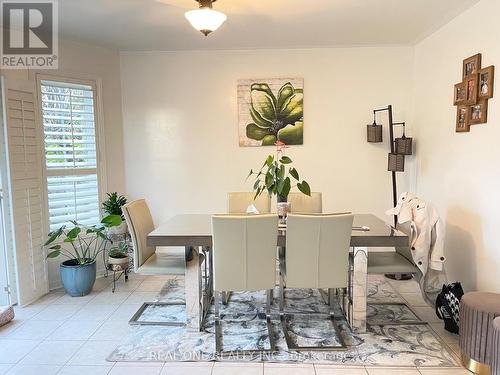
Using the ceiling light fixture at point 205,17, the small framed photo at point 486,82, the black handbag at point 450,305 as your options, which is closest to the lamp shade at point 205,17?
the ceiling light fixture at point 205,17

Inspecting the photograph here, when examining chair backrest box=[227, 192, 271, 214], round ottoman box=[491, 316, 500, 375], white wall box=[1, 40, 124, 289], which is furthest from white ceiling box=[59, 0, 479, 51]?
round ottoman box=[491, 316, 500, 375]

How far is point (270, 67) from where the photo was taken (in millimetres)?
4277

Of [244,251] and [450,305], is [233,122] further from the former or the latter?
[450,305]

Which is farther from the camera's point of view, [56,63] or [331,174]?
[331,174]

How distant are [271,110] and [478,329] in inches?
116

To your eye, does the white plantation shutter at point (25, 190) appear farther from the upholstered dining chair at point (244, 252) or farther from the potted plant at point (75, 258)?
the upholstered dining chair at point (244, 252)

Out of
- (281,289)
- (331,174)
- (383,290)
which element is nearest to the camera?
(281,289)

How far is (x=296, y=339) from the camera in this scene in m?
2.73

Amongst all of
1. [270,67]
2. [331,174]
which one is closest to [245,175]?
[331,174]

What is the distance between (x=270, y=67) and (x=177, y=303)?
9.15ft

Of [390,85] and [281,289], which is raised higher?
[390,85]

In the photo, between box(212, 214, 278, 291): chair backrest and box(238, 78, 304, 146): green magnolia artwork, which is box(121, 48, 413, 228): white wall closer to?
box(238, 78, 304, 146): green magnolia artwork

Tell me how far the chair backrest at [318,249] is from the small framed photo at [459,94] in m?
1.61

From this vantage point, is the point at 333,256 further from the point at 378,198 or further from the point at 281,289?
the point at 378,198
